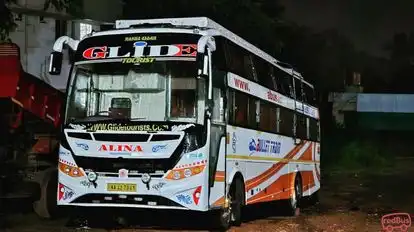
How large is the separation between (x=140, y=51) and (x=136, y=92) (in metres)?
0.70

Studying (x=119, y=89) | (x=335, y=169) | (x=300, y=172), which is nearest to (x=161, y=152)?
(x=119, y=89)

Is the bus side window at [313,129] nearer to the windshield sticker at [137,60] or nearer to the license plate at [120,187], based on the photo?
the windshield sticker at [137,60]

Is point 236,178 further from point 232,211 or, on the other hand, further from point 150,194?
point 150,194

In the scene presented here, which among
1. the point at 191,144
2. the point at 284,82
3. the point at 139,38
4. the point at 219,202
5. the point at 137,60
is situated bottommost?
the point at 219,202

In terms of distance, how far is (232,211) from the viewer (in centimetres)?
1230

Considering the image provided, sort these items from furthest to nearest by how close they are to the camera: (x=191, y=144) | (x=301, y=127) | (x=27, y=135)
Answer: (x=301, y=127) → (x=27, y=135) → (x=191, y=144)

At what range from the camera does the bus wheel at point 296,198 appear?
17.6 meters

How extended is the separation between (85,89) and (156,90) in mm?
1286

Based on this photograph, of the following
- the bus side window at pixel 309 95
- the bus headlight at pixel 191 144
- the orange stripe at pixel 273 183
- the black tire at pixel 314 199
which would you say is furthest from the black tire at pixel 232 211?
the black tire at pixel 314 199

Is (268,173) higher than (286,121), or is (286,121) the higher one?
(286,121)

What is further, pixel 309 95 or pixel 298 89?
pixel 309 95

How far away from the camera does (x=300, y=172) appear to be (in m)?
18.9

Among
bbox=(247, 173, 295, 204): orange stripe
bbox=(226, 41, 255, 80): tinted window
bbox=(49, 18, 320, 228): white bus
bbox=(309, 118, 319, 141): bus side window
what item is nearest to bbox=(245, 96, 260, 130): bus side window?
bbox=(226, 41, 255, 80): tinted window

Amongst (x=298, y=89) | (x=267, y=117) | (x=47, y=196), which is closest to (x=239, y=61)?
(x=267, y=117)
